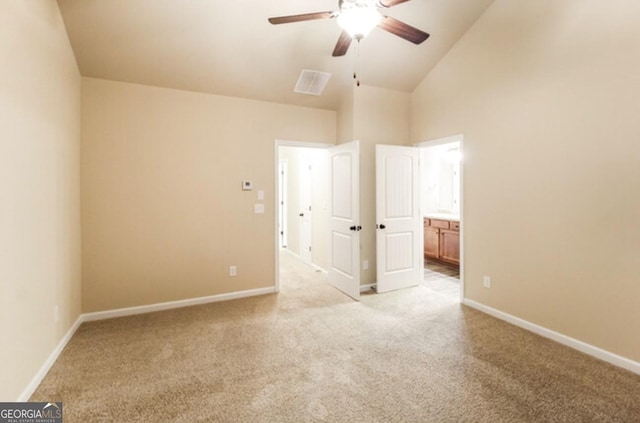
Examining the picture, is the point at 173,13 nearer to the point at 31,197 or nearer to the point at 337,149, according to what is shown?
the point at 31,197

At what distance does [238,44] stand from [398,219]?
2.91 meters

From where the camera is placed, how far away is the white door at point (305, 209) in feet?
18.8

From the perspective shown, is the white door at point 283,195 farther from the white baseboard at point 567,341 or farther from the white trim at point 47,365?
the white baseboard at point 567,341

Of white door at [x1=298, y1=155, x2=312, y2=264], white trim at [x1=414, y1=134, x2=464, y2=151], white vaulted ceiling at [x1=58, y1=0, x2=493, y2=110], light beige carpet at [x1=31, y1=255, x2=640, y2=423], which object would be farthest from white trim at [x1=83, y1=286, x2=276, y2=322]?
white trim at [x1=414, y1=134, x2=464, y2=151]

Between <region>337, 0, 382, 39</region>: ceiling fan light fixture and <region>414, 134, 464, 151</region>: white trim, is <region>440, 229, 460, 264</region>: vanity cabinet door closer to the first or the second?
<region>414, 134, 464, 151</region>: white trim

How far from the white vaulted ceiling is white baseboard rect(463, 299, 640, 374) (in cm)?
315

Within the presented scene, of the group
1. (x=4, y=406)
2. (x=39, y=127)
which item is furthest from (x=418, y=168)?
(x=4, y=406)

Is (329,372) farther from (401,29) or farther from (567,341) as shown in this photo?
(401,29)

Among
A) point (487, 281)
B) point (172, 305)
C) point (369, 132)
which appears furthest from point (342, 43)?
point (172, 305)

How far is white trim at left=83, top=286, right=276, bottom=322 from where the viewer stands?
328 centimetres

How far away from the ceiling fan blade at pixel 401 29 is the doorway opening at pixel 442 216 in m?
1.79

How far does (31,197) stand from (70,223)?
892mm

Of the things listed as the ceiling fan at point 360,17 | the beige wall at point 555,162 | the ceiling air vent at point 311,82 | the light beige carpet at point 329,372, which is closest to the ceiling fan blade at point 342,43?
the ceiling fan at point 360,17

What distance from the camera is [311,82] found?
12.5 feet
